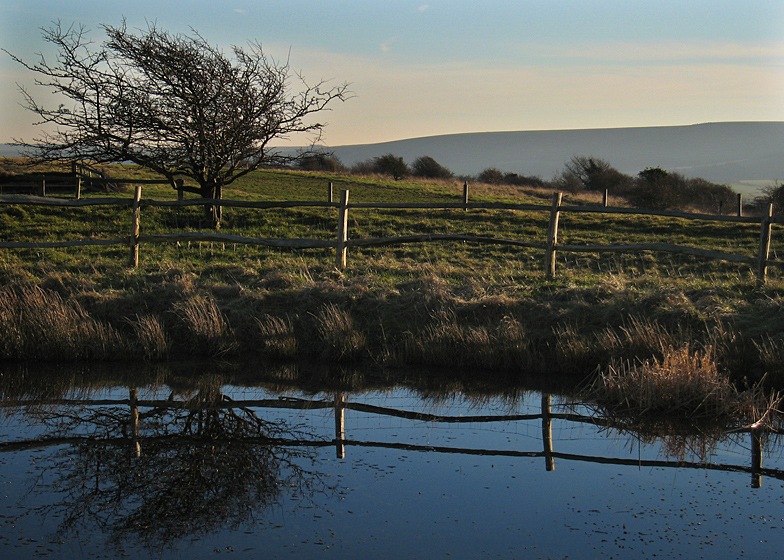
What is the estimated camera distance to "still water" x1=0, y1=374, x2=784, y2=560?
3.94 metres

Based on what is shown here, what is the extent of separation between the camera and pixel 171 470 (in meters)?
4.84

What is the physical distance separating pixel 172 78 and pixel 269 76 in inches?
89.3

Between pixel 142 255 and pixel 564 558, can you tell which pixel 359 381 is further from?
pixel 142 255

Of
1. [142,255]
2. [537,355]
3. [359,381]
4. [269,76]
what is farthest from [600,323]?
[269,76]

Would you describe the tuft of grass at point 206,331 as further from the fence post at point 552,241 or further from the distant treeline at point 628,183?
the distant treeline at point 628,183

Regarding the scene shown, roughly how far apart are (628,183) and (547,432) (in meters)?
38.4

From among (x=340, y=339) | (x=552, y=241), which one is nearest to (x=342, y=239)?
(x=552, y=241)

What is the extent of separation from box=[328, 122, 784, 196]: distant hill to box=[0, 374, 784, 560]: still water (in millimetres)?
143830

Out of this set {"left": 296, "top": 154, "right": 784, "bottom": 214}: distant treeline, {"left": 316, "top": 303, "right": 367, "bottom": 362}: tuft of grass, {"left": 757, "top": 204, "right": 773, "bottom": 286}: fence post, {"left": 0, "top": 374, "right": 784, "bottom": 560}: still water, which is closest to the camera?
{"left": 0, "top": 374, "right": 784, "bottom": 560}: still water

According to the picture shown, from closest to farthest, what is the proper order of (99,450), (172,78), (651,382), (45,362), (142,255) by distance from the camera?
(99,450)
(651,382)
(45,362)
(142,255)
(172,78)

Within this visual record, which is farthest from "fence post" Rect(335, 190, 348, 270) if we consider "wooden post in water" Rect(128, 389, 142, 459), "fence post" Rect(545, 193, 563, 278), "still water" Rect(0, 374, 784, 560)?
"wooden post in water" Rect(128, 389, 142, 459)

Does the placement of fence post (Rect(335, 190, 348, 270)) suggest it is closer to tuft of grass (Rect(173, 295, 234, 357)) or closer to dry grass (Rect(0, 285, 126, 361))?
tuft of grass (Rect(173, 295, 234, 357))

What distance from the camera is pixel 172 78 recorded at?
16734mm

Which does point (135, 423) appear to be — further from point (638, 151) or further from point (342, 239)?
point (638, 151)
